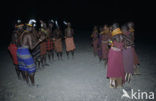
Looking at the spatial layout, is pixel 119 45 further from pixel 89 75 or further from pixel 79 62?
pixel 79 62

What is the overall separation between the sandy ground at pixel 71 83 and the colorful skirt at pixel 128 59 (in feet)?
2.03

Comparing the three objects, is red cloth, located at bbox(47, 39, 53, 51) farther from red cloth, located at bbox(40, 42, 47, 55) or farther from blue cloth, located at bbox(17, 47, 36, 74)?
blue cloth, located at bbox(17, 47, 36, 74)

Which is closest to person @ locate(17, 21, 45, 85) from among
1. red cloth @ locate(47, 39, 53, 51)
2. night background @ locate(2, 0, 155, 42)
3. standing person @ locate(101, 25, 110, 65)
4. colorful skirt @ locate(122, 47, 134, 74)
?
red cloth @ locate(47, 39, 53, 51)

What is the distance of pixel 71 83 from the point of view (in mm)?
5344

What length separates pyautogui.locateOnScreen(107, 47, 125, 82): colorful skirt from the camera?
4344 millimetres

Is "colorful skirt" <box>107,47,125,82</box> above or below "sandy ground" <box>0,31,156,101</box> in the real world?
above

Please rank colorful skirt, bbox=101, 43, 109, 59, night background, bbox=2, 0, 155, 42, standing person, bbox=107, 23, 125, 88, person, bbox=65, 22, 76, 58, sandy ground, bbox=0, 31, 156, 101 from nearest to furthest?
standing person, bbox=107, 23, 125, 88, sandy ground, bbox=0, 31, 156, 101, colorful skirt, bbox=101, 43, 109, 59, person, bbox=65, 22, 76, 58, night background, bbox=2, 0, 155, 42

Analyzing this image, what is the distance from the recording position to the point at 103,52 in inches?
264

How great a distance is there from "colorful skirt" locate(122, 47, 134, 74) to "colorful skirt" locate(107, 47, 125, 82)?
0.32 m

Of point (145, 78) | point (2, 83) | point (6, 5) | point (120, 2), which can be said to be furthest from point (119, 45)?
point (120, 2)

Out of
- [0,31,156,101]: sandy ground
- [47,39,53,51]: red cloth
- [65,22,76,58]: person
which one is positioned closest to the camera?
[0,31,156,101]: sandy ground

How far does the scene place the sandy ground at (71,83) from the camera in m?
4.48

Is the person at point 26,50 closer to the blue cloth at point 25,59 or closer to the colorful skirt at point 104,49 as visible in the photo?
the blue cloth at point 25,59

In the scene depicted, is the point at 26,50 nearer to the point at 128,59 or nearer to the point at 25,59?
the point at 25,59
